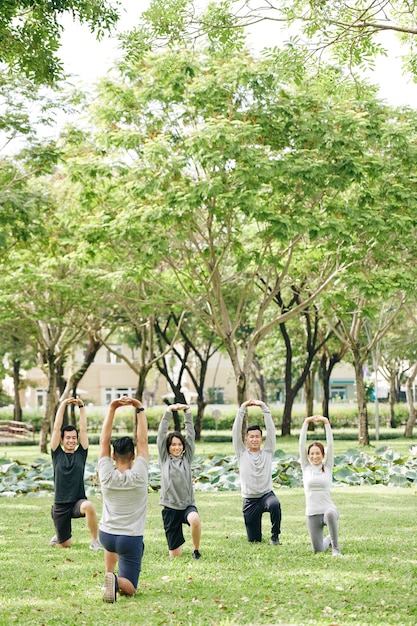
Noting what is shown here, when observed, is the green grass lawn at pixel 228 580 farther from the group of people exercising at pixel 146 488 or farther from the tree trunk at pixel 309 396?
the tree trunk at pixel 309 396

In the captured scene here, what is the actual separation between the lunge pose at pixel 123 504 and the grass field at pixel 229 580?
22 centimetres

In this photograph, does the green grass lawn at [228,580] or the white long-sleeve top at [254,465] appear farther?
the white long-sleeve top at [254,465]

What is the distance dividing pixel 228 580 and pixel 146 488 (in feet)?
4.59

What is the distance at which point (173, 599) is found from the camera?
23.4 feet

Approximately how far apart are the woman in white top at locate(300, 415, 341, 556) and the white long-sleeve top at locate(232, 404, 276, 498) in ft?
1.87

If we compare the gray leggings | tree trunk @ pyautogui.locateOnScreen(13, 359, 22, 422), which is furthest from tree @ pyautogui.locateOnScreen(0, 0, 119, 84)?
tree trunk @ pyautogui.locateOnScreen(13, 359, 22, 422)

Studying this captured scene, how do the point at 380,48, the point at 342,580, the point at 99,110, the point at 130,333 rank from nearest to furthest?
the point at 342,580
the point at 380,48
the point at 99,110
the point at 130,333

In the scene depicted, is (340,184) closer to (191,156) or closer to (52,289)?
(191,156)

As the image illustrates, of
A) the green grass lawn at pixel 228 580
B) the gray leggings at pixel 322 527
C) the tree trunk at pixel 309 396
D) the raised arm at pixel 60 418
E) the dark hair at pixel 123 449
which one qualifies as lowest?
the green grass lawn at pixel 228 580

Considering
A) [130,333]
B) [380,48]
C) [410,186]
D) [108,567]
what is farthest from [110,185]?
[130,333]

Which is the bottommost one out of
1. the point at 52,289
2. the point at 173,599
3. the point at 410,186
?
the point at 173,599

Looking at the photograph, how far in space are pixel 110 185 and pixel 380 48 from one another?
10.2 metres

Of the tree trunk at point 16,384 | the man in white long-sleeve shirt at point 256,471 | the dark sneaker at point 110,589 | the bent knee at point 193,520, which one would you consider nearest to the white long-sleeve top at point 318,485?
the man in white long-sleeve shirt at point 256,471

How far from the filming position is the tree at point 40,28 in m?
9.28
